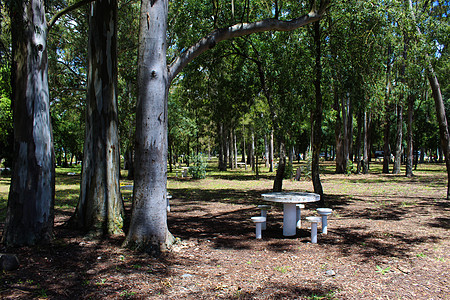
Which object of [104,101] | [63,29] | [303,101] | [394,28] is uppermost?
[63,29]

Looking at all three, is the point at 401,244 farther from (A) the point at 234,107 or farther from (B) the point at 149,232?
(A) the point at 234,107

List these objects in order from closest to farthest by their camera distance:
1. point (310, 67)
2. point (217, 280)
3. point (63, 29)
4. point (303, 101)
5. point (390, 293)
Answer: point (390, 293) < point (217, 280) < point (310, 67) < point (303, 101) < point (63, 29)

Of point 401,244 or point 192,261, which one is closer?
point 192,261

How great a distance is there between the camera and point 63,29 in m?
17.4

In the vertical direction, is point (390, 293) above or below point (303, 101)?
below

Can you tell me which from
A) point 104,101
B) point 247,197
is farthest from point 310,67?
point 104,101

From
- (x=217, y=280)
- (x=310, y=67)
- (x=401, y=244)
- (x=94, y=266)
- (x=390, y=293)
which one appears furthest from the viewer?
(x=310, y=67)

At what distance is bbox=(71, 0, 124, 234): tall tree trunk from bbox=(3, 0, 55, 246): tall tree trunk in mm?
1040

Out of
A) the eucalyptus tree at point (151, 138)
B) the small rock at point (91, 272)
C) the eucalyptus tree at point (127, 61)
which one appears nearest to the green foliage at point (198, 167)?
the eucalyptus tree at point (127, 61)

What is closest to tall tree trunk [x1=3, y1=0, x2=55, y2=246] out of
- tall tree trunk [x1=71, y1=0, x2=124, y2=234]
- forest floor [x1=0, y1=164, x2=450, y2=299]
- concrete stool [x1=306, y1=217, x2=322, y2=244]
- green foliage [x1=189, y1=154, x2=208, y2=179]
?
forest floor [x1=0, y1=164, x2=450, y2=299]

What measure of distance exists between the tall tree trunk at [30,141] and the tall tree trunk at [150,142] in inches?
53.3

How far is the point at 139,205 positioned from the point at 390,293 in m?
3.70

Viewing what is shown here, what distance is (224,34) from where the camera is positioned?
6.70 m

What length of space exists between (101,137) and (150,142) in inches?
61.4
